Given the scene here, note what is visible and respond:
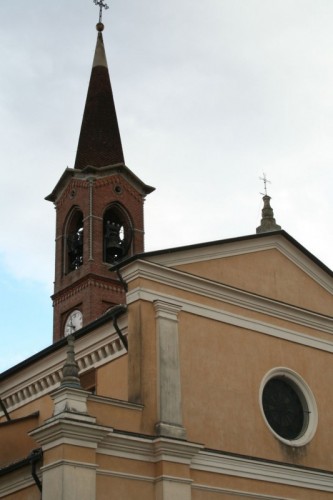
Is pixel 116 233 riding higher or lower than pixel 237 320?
higher

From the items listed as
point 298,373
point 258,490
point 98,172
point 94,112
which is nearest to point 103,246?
point 98,172

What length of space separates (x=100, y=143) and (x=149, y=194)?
9.72ft

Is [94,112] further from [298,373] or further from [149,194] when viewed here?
[298,373]

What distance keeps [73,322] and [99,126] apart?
29.4 ft

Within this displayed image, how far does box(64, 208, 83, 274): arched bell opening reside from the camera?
1371 inches

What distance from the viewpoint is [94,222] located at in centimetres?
3412

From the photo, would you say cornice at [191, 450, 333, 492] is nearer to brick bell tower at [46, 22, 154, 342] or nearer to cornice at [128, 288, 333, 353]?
cornice at [128, 288, 333, 353]

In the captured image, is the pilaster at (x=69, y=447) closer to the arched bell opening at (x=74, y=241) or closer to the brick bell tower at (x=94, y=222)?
the brick bell tower at (x=94, y=222)

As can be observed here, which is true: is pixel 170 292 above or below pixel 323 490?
above

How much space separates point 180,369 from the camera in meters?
17.8

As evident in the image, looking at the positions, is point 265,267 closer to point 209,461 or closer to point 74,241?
point 209,461

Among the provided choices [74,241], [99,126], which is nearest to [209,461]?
[74,241]

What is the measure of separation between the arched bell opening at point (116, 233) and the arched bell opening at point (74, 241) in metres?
1.13

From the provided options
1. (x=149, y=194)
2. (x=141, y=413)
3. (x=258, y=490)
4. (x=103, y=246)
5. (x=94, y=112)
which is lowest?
(x=258, y=490)
